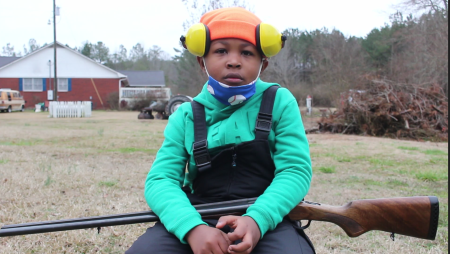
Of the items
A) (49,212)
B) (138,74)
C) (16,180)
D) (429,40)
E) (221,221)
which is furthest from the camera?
(138,74)

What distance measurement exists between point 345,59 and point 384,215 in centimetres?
3245

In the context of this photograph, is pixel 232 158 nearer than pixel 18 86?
Yes

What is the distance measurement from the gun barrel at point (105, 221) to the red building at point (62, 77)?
38.9m

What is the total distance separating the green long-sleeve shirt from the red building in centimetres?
3884

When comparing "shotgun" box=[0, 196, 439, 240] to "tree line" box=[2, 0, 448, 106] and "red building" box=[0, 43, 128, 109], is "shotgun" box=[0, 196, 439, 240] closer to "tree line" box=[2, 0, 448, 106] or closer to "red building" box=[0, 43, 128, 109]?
"tree line" box=[2, 0, 448, 106]

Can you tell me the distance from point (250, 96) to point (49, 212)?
252 centimetres

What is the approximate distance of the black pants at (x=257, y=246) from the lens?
1.68 meters

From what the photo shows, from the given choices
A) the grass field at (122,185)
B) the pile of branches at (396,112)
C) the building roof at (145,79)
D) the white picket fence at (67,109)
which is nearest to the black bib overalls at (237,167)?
the grass field at (122,185)

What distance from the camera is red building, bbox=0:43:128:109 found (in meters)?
39.1

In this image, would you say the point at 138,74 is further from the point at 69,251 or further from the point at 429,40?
the point at 69,251

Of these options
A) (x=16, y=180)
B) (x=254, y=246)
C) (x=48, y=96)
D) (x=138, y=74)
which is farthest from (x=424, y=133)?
(x=138, y=74)

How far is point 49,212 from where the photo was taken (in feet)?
12.0

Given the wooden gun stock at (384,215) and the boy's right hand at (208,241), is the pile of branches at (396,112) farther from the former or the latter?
the boy's right hand at (208,241)

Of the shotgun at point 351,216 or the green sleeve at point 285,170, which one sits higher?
the green sleeve at point 285,170
